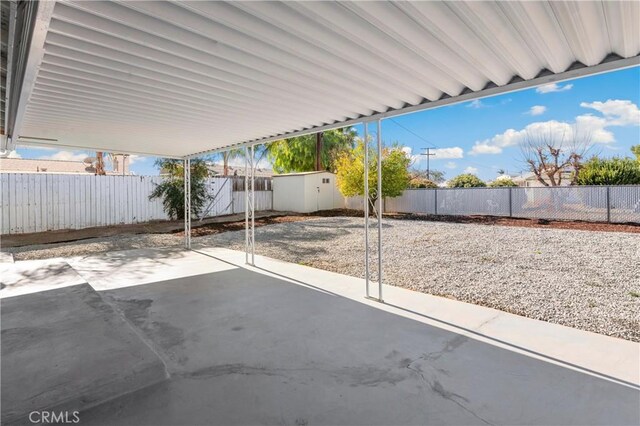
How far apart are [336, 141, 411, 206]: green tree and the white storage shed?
5.38 feet

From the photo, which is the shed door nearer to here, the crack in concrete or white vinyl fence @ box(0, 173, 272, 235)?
white vinyl fence @ box(0, 173, 272, 235)

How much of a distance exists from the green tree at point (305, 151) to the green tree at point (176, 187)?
8.29 m

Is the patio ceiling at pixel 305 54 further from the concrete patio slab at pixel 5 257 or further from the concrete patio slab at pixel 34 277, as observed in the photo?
the concrete patio slab at pixel 5 257

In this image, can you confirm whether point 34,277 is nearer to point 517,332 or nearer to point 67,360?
point 67,360

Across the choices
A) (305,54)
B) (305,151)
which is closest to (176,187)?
(305,151)

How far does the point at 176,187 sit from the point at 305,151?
983 cm

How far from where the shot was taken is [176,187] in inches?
445

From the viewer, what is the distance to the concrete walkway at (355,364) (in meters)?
1.86

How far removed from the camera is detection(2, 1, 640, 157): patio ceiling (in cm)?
182

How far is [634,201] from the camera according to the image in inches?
373

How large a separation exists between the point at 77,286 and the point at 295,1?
13.4 ft

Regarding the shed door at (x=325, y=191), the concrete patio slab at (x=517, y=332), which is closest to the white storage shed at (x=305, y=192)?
the shed door at (x=325, y=191)

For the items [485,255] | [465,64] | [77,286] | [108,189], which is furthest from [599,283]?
[108,189]

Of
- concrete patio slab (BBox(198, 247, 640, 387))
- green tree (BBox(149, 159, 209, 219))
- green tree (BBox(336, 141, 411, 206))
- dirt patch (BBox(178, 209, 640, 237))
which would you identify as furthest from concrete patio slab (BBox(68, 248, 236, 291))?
green tree (BBox(336, 141, 411, 206))
